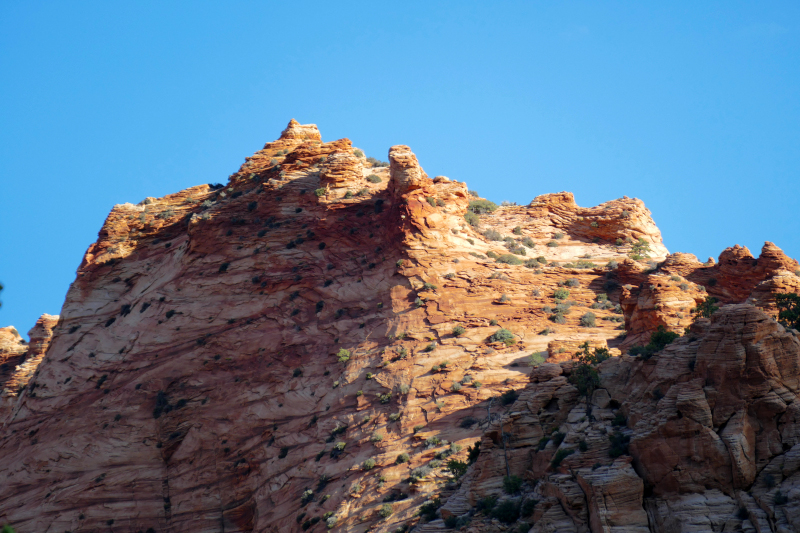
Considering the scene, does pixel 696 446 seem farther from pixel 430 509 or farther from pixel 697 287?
pixel 697 287

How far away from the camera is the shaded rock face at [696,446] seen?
2139cm

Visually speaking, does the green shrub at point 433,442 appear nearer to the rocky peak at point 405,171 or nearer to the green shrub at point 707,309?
the green shrub at point 707,309

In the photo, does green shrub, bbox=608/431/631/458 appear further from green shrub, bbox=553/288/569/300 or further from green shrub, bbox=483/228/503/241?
green shrub, bbox=483/228/503/241

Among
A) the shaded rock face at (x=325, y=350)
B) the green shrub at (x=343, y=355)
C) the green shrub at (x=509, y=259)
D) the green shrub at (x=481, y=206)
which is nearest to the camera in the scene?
the shaded rock face at (x=325, y=350)

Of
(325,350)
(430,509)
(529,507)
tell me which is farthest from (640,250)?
(529,507)

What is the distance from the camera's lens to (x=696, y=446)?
22547 mm

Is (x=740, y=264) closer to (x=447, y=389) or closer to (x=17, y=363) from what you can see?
(x=447, y=389)

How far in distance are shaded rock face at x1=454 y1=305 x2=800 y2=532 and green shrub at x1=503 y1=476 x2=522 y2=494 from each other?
1.89 feet

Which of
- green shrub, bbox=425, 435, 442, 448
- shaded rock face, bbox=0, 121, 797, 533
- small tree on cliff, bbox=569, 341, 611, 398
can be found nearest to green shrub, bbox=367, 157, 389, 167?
shaded rock face, bbox=0, 121, 797, 533

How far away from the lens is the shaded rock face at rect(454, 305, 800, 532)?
2139cm

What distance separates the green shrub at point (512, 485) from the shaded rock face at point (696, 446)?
0.58m

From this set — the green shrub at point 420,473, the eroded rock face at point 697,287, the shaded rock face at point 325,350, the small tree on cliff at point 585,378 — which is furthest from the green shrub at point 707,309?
the green shrub at point 420,473

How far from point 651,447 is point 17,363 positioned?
58317 millimetres

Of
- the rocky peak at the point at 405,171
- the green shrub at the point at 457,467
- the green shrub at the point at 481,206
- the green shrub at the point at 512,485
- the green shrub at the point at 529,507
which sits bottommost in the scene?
the green shrub at the point at 529,507
